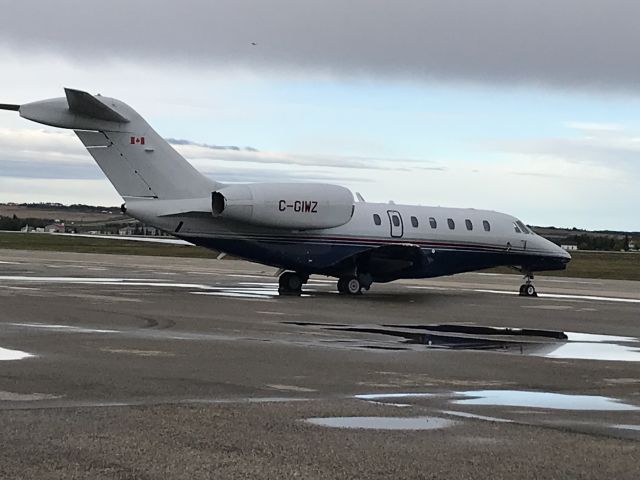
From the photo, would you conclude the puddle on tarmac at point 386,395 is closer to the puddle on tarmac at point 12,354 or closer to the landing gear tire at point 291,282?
the puddle on tarmac at point 12,354

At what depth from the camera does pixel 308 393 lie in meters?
12.3

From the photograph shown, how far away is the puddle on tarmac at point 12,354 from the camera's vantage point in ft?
47.7

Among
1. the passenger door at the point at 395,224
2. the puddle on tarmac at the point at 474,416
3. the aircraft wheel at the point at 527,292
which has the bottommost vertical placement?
the aircraft wheel at the point at 527,292

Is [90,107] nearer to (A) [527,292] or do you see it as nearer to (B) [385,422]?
(A) [527,292]

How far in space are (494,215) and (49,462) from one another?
104 ft

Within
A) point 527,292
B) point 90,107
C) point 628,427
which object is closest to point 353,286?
point 527,292

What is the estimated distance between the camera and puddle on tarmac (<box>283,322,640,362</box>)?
18016 mm

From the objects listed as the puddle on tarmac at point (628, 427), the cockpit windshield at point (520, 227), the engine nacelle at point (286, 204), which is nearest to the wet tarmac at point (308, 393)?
the puddle on tarmac at point (628, 427)

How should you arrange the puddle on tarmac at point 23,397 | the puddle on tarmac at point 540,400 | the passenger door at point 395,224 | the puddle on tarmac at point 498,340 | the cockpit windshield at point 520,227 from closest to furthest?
the puddle on tarmac at point 23,397 < the puddle on tarmac at point 540,400 < the puddle on tarmac at point 498,340 < the passenger door at point 395,224 < the cockpit windshield at point 520,227

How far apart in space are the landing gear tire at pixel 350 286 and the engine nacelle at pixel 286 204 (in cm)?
184

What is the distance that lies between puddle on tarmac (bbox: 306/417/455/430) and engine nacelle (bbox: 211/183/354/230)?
2083cm

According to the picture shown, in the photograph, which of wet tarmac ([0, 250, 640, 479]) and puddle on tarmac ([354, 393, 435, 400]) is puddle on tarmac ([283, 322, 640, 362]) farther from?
puddle on tarmac ([354, 393, 435, 400])

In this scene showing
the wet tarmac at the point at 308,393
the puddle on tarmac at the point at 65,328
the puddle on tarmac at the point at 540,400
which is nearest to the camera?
the wet tarmac at the point at 308,393

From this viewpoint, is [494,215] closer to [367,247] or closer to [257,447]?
[367,247]
